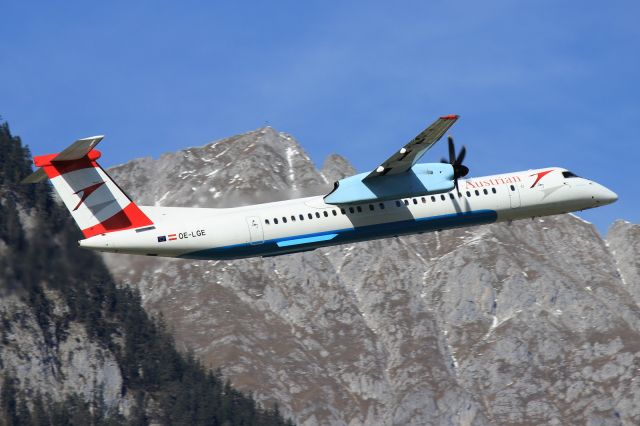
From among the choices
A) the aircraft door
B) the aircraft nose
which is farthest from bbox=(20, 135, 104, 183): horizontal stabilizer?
the aircraft nose

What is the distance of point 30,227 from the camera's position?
77312mm

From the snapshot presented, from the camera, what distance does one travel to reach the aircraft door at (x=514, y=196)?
5353 centimetres

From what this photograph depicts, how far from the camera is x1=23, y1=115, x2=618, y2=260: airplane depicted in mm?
47688

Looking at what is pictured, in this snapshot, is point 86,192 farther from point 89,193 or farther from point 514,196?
point 514,196

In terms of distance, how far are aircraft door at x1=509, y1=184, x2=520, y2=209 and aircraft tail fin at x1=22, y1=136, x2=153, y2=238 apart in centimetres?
1712

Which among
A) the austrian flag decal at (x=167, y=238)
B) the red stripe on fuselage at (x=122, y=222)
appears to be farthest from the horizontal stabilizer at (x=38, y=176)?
the austrian flag decal at (x=167, y=238)

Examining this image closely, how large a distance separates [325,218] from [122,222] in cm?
885

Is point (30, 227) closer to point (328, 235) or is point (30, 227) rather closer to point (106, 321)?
point (328, 235)

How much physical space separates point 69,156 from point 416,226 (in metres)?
15.9

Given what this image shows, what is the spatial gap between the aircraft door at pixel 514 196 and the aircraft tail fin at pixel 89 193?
1712 cm

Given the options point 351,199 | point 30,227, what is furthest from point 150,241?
point 30,227

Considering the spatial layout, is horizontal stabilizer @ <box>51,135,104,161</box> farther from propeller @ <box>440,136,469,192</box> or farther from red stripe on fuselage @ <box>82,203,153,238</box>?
propeller @ <box>440,136,469,192</box>

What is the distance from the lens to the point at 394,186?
165ft

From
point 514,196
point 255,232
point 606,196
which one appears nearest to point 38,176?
point 255,232
